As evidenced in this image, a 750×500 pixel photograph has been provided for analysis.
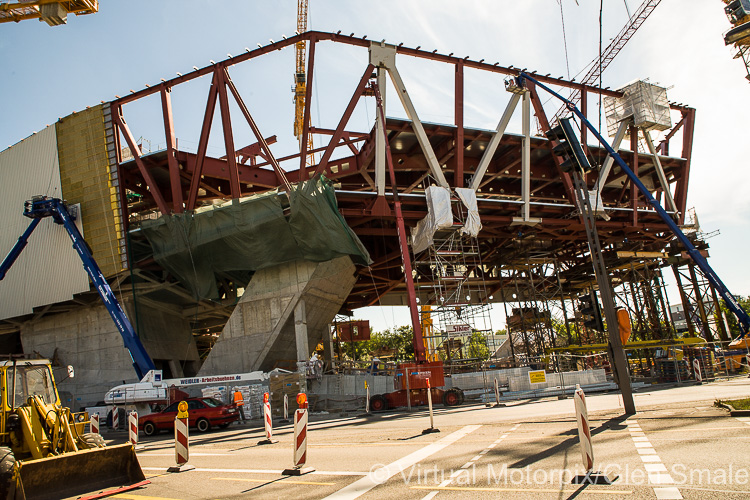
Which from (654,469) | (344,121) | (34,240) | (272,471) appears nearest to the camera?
(654,469)

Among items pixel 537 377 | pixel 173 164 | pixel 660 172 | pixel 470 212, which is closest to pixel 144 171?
pixel 173 164

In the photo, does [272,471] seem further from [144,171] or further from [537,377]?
[144,171]

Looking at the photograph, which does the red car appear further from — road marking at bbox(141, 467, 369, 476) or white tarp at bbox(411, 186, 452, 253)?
white tarp at bbox(411, 186, 452, 253)

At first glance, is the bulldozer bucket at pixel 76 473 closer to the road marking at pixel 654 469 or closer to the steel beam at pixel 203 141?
the road marking at pixel 654 469

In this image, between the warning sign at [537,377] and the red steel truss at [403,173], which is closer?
the warning sign at [537,377]

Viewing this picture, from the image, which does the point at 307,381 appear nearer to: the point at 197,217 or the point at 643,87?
the point at 197,217

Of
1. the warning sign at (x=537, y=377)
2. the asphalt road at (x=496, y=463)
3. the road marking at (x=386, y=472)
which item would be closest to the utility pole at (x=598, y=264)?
the asphalt road at (x=496, y=463)

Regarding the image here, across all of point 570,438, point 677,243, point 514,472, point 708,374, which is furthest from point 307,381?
point 677,243

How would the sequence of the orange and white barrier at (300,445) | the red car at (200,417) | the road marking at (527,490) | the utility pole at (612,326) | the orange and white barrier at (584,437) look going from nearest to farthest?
the road marking at (527,490) → the orange and white barrier at (584,437) → the orange and white barrier at (300,445) → the utility pole at (612,326) → the red car at (200,417)

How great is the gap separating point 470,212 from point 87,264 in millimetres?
21574

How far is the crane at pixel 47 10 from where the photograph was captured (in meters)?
26.6

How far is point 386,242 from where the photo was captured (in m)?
35.5

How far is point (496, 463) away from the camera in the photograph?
7.66 metres

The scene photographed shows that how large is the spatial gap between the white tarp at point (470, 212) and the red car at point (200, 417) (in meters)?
15.5
